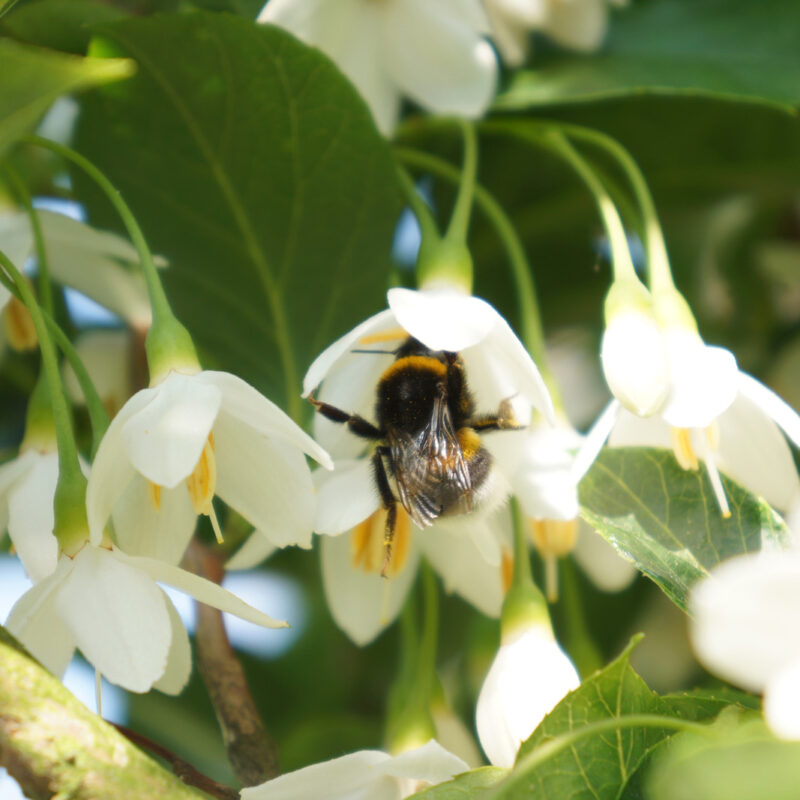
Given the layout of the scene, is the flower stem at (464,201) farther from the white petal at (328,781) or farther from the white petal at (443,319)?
the white petal at (328,781)

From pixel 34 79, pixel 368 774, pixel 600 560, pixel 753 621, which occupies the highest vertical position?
pixel 34 79

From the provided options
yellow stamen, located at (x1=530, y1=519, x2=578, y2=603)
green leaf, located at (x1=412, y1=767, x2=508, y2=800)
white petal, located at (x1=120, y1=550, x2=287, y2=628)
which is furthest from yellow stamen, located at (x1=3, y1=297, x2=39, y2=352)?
green leaf, located at (x1=412, y1=767, x2=508, y2=800)

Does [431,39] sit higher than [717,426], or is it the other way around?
[431,39]

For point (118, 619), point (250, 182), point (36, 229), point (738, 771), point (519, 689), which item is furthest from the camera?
point (250, 182)

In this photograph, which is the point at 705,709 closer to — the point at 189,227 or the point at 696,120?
the point at 189,227

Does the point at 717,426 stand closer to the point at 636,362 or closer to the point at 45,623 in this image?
the point at 636,362

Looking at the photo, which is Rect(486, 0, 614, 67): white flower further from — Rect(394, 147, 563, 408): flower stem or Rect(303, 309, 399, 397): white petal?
Rect(303, 309, 399, 397): white petal

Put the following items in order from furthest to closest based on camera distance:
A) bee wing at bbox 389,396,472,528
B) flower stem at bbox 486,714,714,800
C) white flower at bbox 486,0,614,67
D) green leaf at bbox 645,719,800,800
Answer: white flower at bbox 486,0,614,67 < bee wing at bbox 389,396,472,528 < flower stem at bbox 486,714,714,800 < green leaf at bbox 645,719,800,800

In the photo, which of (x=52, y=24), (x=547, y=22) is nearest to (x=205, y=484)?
(x=52, y=24)

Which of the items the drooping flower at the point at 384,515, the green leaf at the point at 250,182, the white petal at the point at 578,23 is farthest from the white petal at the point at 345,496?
the white petal at the point at 578,23
